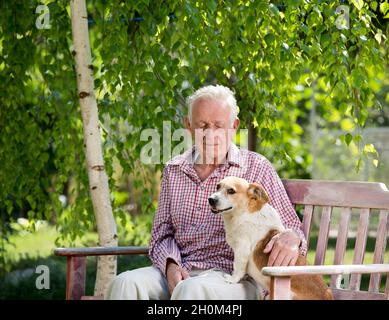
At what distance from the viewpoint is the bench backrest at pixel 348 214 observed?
3.08 metres

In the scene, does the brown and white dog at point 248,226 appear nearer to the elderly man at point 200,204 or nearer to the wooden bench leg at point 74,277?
the elderly man at point 200,204

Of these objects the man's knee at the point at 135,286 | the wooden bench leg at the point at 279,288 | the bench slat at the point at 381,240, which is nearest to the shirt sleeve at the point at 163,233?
the man's knee at the point at 135,286

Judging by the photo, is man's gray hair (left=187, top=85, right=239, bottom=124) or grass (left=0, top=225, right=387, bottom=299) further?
grass (left=0, top=225, right=387, bottom=299)

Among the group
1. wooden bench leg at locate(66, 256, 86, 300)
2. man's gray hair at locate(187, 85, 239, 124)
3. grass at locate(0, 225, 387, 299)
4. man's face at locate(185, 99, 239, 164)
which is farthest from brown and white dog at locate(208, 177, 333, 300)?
grass at locate(0, 225, 387, 299)

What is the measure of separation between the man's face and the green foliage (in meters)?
0.50

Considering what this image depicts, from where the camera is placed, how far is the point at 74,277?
3.28 meters

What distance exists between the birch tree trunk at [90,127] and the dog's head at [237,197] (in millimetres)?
1031

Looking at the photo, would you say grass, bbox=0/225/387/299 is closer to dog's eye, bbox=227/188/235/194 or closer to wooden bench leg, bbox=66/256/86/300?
wooden bench leg, bbox=66/256/86/300

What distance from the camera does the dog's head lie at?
2893mm

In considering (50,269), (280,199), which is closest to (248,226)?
(280,199)

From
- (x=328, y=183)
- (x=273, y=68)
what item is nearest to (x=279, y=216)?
(x=328, y=183)

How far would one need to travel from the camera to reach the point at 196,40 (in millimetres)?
3600
